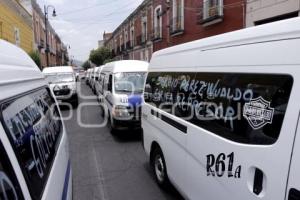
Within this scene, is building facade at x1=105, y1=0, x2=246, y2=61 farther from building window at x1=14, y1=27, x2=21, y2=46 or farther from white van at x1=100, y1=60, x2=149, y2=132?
building window at x1=14, y1=27, x2=21, y2=46

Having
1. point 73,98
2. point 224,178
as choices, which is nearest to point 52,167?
point 224,178

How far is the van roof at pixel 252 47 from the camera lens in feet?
6.42

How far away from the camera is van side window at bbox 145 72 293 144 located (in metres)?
2.10

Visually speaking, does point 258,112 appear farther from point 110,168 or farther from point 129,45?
point 129,45

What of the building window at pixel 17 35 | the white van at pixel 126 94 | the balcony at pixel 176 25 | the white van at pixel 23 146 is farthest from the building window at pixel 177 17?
the white van at pixel 23 146

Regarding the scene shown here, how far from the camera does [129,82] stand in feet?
28.4

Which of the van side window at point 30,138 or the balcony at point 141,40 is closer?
the van side window at point 30,138

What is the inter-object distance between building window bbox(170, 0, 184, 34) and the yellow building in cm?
1043

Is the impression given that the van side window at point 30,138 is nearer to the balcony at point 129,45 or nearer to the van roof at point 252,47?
the van roof at point 252,47

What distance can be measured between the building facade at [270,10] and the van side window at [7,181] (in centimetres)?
947

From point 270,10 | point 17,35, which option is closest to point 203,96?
point 270,10

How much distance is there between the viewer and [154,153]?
4.92m

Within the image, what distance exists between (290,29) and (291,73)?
0.29m

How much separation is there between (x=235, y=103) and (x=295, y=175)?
2.93ft
